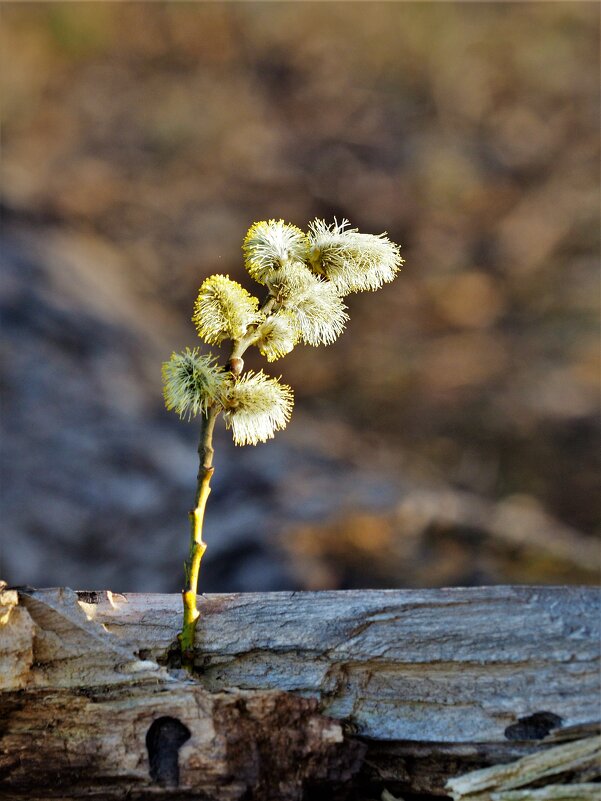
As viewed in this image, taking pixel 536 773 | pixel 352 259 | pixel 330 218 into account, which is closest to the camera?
pixel 536 773

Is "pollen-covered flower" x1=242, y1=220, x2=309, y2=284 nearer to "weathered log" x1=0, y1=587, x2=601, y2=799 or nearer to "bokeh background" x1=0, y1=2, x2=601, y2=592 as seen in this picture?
"weathered log" x1=0, y1=587, x2=601, y2=799

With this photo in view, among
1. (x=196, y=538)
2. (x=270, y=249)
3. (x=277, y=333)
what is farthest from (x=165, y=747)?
(x=270, y=249)

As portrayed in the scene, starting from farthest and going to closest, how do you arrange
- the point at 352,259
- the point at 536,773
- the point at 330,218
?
the point at 330,218
the point at 352,259
the point at 536,773

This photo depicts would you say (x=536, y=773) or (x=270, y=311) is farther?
(x=270, y=311)

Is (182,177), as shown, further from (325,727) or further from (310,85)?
(325,727)

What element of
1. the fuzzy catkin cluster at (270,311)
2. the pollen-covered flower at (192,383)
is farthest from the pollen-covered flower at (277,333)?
the pollen-covered flower at (192,383)

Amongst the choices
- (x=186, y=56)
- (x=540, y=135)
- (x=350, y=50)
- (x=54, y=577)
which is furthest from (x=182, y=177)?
(x=54, y=577)

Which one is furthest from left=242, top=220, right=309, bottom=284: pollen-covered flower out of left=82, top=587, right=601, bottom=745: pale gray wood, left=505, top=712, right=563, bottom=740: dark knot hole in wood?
left=505, top=712, right=563, bottom=740: dark knot hole in wood

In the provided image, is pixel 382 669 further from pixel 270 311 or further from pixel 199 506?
pixel 270 311
